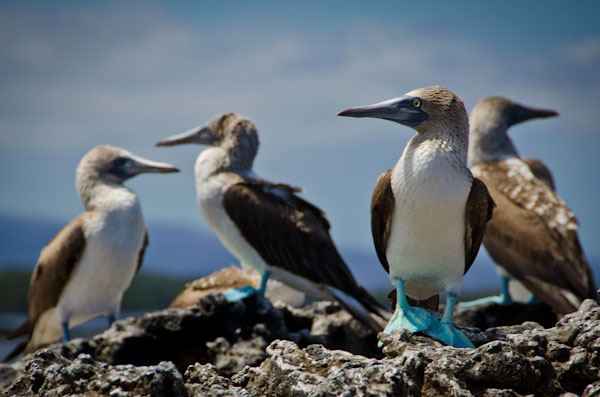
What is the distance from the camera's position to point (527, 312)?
7828mm

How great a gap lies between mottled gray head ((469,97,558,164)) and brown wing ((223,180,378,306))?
2.48m

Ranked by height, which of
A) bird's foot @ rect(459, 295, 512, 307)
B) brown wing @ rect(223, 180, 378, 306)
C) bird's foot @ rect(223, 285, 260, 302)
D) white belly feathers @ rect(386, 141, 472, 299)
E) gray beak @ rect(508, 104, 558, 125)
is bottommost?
bird's foot @ rect(459, 295, 512, 307)

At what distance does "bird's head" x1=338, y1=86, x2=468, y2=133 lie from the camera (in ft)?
14.7

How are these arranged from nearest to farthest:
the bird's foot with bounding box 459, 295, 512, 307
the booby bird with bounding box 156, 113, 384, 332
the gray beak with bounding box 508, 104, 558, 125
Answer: the booby bird with bounding box 156, 113, 384, 332 < the bird's foot with bounding box 459, 295, 512, 307 < the gray beak with bounding box 508, 104, 558, 125

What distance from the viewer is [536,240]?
284 inches

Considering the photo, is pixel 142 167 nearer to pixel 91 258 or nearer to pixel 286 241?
pixel 91 258

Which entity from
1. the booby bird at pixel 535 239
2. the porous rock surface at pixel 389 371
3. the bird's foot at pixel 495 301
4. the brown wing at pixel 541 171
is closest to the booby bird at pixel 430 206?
the porous rock surface at pixel 389 371

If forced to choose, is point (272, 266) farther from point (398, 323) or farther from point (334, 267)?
point (398, 323)

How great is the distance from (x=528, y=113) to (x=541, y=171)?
85cm

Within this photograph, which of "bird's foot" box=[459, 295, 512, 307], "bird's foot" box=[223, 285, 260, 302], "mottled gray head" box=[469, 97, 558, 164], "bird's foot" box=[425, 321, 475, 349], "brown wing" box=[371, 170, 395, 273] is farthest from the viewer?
"mottled gray head" box=[469, 97, 558, 164]

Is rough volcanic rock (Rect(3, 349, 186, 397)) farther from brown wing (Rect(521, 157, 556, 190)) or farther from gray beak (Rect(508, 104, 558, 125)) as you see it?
brown wing (Rect(521, 157, 556, 190))

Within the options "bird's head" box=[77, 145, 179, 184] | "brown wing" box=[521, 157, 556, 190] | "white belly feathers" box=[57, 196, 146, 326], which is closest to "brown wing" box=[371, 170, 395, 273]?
"white belly feathers" box=[57, 196, 146, 326]

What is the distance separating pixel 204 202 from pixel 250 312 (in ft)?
5.51

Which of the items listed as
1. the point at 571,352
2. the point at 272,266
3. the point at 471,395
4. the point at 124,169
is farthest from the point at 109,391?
the point at 124,169
